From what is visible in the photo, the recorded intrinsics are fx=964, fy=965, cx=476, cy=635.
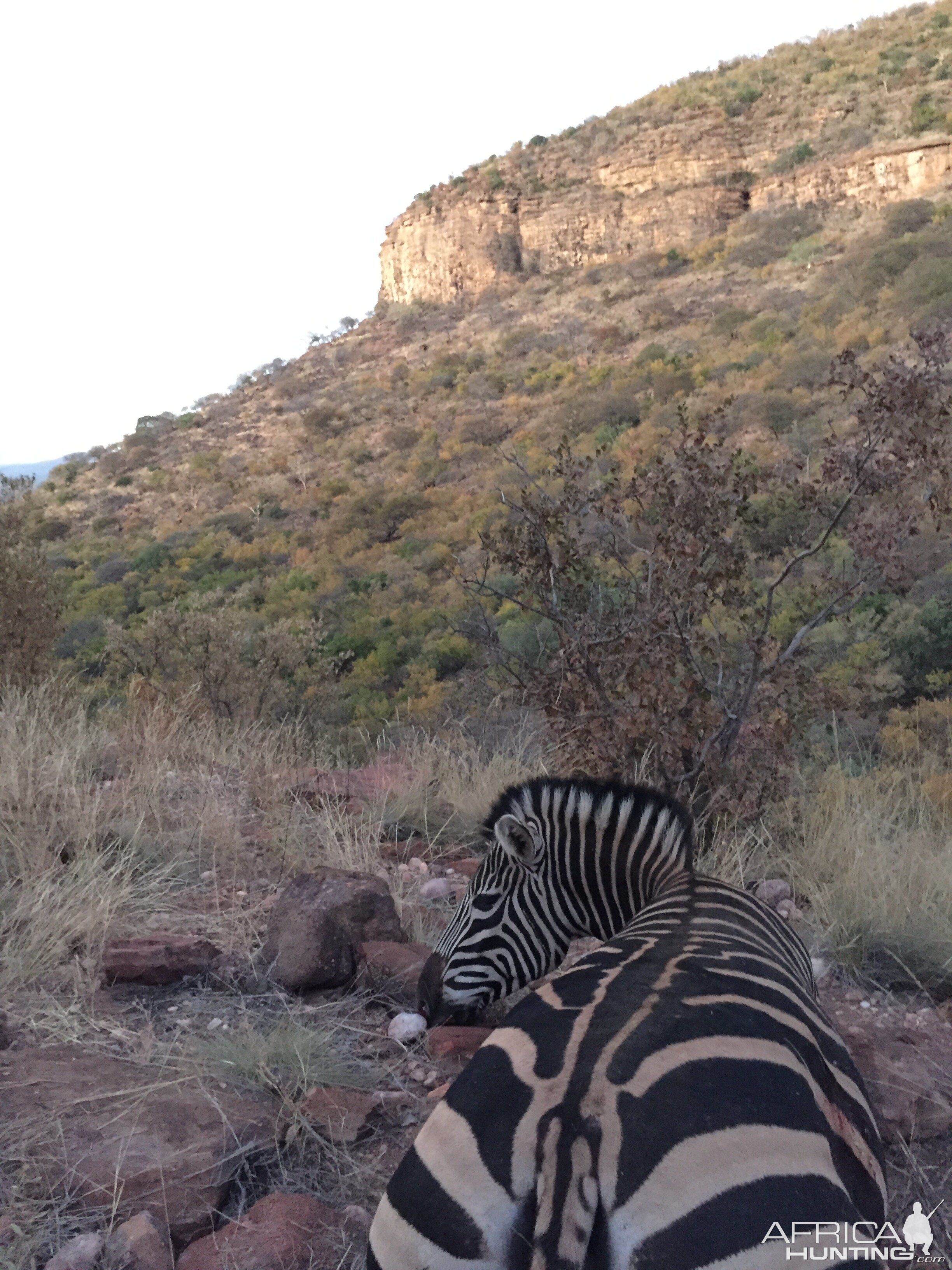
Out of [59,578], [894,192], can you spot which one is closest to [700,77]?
[894,192]

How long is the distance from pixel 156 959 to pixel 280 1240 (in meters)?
1.54

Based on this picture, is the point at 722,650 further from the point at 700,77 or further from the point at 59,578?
the point at 700,77

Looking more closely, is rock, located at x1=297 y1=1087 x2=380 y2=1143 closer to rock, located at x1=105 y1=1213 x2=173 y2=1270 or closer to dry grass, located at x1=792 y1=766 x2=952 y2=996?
rock, located at x1=105 y1=1213 x2=173 y2=1270

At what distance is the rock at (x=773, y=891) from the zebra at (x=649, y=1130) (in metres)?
2.28

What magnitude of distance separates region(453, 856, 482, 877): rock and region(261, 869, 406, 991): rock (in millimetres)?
1098

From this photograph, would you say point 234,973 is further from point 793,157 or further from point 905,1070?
point 793,157

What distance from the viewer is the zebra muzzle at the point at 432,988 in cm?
315

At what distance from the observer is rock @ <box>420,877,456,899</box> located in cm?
469

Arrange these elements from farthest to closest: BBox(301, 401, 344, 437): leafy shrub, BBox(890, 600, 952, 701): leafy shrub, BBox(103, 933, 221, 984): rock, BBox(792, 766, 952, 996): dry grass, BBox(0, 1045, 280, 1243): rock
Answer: BBox(301, 401, 344, 437): leafy shrub < BBox(890, 600, 952, 701): leafy shrub < BBox(792, 766, 952, 996): dry grass < BBox(103, 933, 221, 984): rock < BBox(0, 1045, 280, 1243): rock

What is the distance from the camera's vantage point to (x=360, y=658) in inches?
667

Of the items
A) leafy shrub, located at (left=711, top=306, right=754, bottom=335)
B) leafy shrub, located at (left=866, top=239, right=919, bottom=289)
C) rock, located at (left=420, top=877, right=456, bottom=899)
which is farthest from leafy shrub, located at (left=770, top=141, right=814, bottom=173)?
rock, located at (left=420, top=877, right=456, bottom=899)

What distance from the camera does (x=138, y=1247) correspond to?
2.23 metres

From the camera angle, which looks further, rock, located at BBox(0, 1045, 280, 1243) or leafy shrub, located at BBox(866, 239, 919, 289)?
leafy shrub, located at BBox(866, 239, 919, 289)

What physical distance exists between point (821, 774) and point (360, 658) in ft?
36.0
